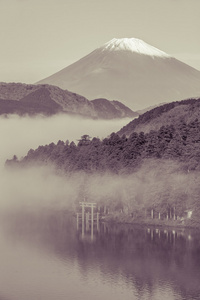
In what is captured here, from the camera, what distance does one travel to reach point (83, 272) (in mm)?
88625

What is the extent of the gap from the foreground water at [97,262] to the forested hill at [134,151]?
16.2m

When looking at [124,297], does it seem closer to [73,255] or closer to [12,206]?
[73,255]

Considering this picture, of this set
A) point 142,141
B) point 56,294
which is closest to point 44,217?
point 142,141

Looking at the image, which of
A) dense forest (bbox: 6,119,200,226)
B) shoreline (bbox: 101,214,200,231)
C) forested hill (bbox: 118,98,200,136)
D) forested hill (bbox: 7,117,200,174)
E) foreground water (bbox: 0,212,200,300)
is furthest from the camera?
forested hill (bbox: 118,98,200,136)

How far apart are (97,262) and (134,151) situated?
1853 inches

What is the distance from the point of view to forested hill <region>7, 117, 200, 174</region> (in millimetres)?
133125

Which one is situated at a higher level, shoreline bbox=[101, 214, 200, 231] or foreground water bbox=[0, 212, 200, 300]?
shoreline bbox=[101, 214, 200, 231]

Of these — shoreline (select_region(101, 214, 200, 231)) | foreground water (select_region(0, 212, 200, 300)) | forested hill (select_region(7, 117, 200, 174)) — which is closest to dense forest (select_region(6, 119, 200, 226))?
forested hill (select_region(7, 117, 200, 174))

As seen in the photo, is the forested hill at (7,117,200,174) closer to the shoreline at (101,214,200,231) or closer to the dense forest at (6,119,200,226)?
the dense forest at (6,119,200,226)

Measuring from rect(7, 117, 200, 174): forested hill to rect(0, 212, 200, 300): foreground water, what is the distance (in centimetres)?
1617

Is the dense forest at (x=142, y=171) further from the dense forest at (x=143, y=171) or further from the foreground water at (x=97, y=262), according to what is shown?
the foreground water at (x=97, y=262)

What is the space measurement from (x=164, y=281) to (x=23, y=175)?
95.7 metres

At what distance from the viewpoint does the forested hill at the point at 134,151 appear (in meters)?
133

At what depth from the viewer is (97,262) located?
310ft
